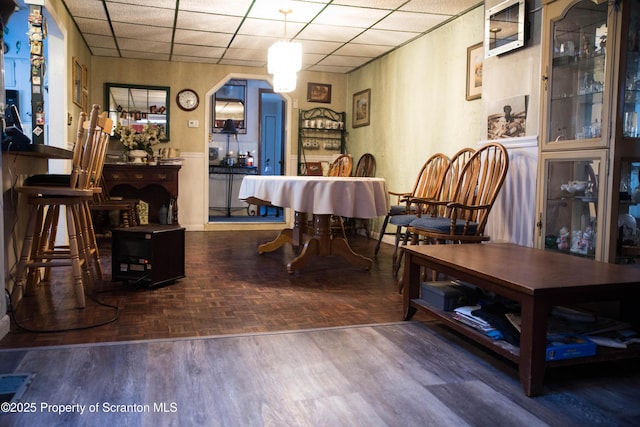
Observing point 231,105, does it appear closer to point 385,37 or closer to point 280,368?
point 385,37

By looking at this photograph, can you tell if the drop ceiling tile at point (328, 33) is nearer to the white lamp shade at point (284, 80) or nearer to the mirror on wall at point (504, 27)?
the white lamp shade at point (284, 80)

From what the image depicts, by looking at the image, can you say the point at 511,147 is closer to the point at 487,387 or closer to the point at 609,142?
the point at 609,142

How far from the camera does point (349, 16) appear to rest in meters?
4.39

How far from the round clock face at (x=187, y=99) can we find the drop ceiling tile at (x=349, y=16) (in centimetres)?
238

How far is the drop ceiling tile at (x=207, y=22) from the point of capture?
4.48 m

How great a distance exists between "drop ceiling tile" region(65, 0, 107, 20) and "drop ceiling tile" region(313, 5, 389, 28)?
6.07 feet

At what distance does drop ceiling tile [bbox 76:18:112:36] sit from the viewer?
184 inches

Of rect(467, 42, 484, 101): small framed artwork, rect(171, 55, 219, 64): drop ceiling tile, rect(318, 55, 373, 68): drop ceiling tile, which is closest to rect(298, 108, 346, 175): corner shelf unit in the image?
rect(318, 55, 373, 68): drop ceiling tile

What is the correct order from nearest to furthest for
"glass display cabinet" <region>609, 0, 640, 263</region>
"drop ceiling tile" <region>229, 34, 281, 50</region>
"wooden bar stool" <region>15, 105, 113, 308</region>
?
"glass display cabinet" <region>609, 0, 640, 263</region>, "wooden bar stool" <region>15, 105, 113, 308</region>, "drop ceiling tile" <region>229, 34, 281, 50</region>

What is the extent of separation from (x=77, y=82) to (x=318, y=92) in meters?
3.02

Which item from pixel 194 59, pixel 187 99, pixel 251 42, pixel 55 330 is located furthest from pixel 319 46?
pixel 55 330

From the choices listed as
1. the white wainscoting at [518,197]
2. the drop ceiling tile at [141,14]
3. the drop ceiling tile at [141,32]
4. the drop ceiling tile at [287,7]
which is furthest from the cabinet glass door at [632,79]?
the drop ceiling tile at [141,32]

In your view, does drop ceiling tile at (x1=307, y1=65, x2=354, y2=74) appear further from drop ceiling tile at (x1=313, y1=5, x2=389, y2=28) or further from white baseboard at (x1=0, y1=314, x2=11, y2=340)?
white baseboard at (x1=0, y1=314, x2=11, y2=340)

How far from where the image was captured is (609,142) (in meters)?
2.40
